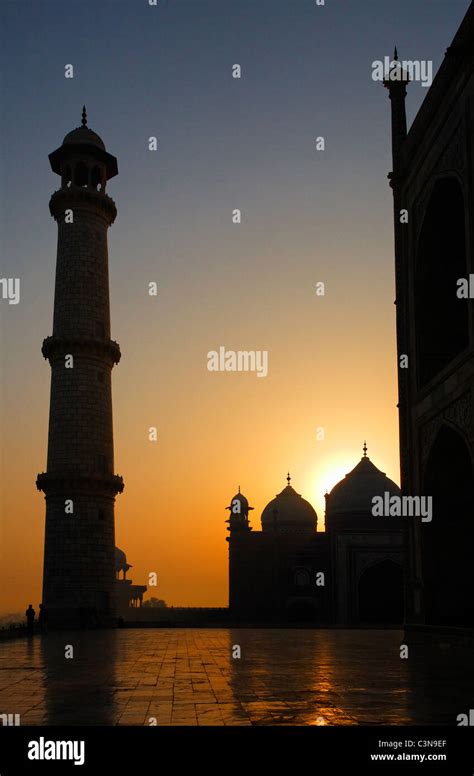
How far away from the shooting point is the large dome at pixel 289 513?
191 feet

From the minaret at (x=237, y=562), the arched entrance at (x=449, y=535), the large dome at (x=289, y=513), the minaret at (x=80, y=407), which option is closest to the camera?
the arched entrance at (x=449, y=535)

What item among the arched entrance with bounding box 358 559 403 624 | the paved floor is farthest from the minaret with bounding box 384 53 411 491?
the arched entrance with bounding box 358 559 403 624

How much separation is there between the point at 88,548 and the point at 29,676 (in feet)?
71.7

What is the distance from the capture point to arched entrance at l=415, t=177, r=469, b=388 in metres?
23.6

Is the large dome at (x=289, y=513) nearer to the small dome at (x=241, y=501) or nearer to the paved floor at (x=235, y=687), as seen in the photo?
the small dome at (x=241, y=501)

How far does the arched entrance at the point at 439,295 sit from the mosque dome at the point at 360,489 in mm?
31896

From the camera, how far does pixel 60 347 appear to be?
37.5m

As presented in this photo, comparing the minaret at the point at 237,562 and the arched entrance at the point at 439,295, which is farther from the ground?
the arched entrance at the point at 439,295

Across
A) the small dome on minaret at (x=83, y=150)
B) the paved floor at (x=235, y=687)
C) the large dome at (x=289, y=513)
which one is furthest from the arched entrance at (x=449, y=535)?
the large dome at (x=289, y=513)

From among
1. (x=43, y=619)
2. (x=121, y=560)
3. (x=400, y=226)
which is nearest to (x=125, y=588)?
(x=121, y=560)

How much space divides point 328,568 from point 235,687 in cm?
4266

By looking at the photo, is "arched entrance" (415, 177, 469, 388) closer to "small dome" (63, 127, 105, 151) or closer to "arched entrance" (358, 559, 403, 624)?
"small dome" (63, 127, 105, 151)

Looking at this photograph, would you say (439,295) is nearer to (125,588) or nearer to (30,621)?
(30,621)

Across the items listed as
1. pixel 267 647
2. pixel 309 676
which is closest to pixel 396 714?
pixel 309 676
